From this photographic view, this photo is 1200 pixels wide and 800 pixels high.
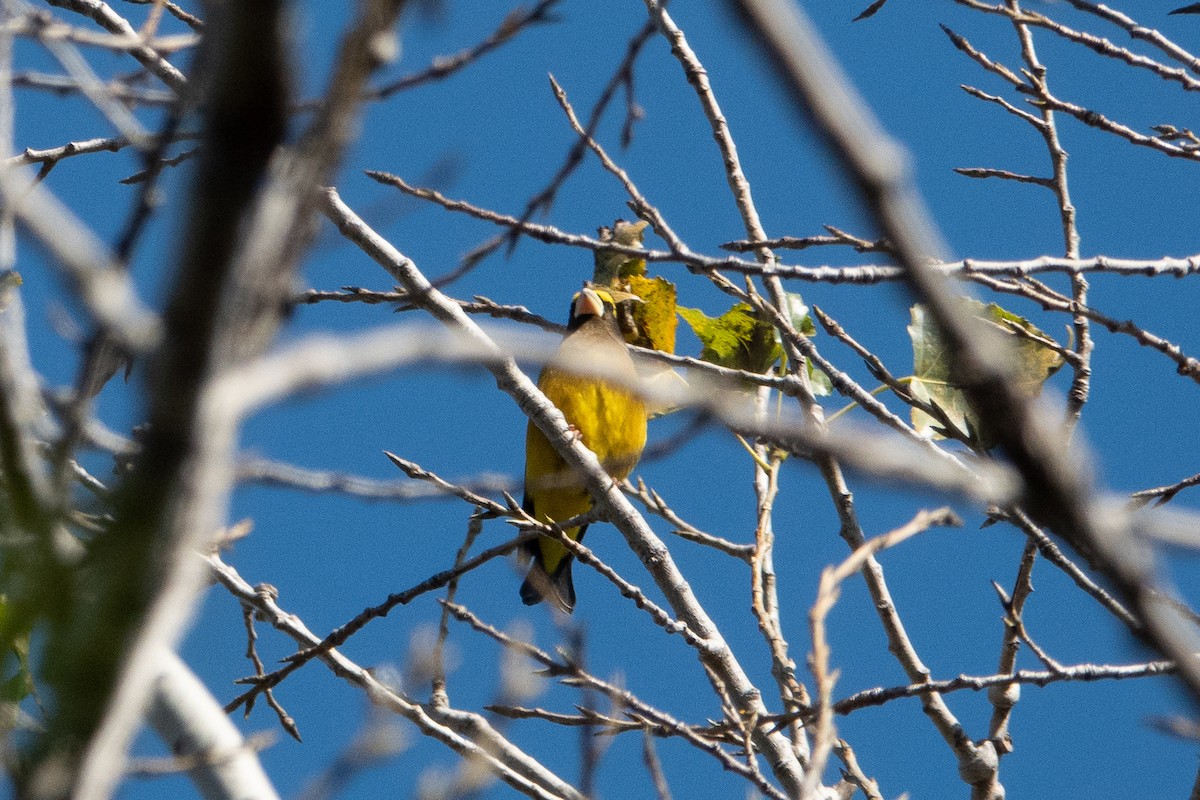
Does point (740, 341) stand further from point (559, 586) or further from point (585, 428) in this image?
point (559, 586)

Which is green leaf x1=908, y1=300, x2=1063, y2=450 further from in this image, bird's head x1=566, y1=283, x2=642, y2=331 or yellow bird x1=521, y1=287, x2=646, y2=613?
yellow bird x1=521, y1=287, x2=646, y2=613

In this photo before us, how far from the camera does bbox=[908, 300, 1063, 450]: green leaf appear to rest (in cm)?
303

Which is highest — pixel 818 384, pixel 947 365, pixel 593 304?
pixel 593 304

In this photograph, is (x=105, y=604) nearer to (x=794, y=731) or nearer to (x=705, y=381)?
(x=794, y=731)

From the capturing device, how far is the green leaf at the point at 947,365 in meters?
3.03

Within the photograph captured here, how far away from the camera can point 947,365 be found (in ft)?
10.7

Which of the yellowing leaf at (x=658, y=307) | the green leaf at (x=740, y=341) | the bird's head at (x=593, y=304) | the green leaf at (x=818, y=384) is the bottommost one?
the green leaf at (x=818, y=384)

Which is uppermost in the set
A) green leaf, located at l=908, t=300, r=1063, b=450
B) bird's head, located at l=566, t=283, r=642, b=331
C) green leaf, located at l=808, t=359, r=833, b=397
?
bird's head, located at l=566, t=283, r=642, b=331

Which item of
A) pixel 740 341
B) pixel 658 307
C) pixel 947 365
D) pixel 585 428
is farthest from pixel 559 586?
pixel 947 365

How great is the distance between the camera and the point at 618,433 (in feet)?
18.4

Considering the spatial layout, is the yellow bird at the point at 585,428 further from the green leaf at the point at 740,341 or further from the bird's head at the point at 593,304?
the green leaf at the point at 740,341

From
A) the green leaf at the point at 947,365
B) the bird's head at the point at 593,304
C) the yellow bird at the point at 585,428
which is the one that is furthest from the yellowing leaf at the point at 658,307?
the green leaf at the point at 947,365

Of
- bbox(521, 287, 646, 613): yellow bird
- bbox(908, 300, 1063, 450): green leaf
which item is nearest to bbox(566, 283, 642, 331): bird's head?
bbox(521, 287, 646, 613): yellow bird

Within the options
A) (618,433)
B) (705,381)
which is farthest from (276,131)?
(618,433)
